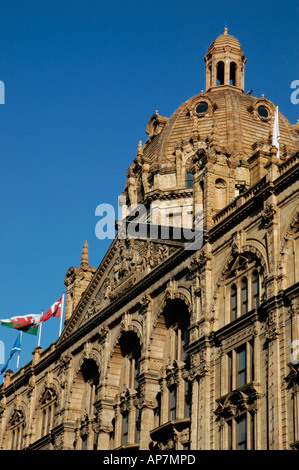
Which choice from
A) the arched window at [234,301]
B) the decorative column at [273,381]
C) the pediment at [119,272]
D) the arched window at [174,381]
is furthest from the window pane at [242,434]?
the pediment at [119,272]

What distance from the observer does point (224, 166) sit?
170 ft

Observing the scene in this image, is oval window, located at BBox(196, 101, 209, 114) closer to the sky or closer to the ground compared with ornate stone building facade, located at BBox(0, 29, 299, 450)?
closer to the sky

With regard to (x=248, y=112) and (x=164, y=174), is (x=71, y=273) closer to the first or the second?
(x=164, y=174)

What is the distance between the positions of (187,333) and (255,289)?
7220 millimetres

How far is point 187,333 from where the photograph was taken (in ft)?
164

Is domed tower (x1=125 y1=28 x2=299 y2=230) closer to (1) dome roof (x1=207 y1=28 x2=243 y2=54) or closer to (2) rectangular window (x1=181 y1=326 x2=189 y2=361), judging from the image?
(1) dome roof (x1=207 y1=28 x2=243 y2=54)

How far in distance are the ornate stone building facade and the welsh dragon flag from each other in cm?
322

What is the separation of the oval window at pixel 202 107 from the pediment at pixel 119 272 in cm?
2333

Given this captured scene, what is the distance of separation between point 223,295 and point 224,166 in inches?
355

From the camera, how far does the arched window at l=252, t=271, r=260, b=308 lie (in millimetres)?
43438

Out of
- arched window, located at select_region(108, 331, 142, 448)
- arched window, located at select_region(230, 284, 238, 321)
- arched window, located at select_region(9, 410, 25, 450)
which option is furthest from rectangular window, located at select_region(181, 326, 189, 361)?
arched window, located at select_region(9, 410, 25, 450)

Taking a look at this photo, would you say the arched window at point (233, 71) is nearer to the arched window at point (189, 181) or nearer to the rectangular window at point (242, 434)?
the arched window at point (189, 181)

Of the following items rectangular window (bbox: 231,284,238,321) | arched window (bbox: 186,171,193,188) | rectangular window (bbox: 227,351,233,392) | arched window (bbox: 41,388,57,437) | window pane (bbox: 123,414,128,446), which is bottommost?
window pane (bbox: 123,414,128,446)
